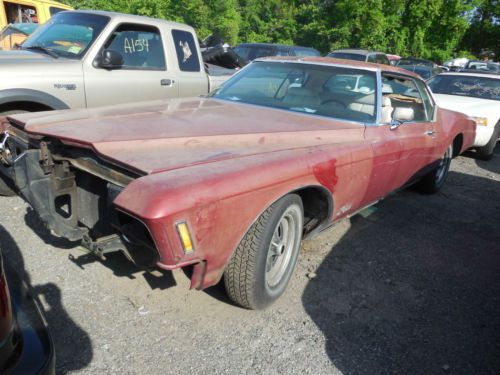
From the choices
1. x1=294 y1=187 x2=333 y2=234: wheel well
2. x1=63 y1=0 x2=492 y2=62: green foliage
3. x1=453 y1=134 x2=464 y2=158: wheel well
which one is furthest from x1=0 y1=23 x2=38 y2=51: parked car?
x1=63 y1=0 x2=492 y2=62: green foliage

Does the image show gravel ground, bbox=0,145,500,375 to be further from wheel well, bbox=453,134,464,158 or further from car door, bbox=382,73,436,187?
wheel well, bbox=453,134,464,158

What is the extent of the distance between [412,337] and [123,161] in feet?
6.80

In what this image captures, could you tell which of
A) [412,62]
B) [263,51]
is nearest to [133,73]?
[263,51]

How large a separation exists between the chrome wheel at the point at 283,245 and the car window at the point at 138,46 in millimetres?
3188

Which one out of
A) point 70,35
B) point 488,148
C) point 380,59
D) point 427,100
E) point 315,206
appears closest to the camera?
point 315,206

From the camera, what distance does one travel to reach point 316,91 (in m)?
3.70

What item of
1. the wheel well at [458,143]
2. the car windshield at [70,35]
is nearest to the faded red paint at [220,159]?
the car windshield at [70,35]

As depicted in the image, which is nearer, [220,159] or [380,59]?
[220,159]

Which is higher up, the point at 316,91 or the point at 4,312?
the point at 316,91

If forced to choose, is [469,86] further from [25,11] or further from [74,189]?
[25,11]

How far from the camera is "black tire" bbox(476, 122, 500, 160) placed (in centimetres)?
748

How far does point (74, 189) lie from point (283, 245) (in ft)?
4.66

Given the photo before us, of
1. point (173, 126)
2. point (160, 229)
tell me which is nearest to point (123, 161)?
point (160, 229)

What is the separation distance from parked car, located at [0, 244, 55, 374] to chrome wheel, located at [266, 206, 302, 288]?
147 cm
